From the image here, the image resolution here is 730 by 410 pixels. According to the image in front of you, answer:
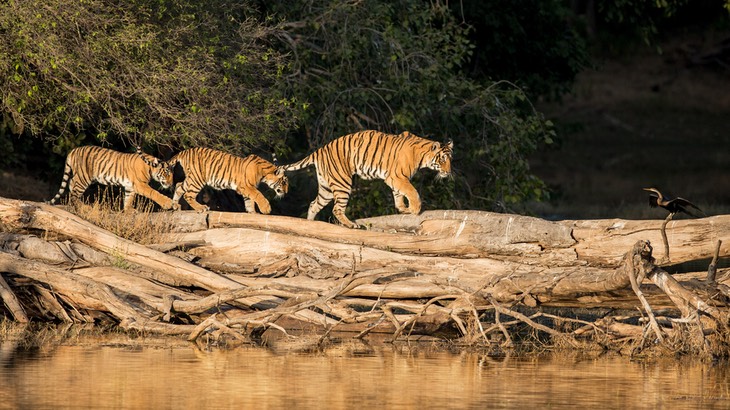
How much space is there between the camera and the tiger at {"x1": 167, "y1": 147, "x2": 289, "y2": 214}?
1778cm

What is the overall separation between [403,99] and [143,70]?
4.14m

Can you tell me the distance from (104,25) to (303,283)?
4.22m

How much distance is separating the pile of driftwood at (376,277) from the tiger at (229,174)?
3.07 feet

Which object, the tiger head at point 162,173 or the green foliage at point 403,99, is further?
the green foliage at point 403,99

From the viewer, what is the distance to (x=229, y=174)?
17.8 meters

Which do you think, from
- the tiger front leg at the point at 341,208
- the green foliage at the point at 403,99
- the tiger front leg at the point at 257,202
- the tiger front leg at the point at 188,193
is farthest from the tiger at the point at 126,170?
the tiger front leg at the point at 341,208

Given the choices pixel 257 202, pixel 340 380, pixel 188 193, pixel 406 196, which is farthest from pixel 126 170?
pixel 340 380

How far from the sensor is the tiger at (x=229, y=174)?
58.3 feet

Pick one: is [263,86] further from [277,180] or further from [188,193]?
[188,193]

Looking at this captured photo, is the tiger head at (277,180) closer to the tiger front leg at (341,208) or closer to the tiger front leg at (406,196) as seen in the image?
the tiger front leg at (341,208)

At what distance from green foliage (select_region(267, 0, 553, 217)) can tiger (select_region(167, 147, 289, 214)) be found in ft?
4.37

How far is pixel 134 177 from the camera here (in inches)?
714

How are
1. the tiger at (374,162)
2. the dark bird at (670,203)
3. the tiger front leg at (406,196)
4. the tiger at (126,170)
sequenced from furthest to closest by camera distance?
the tiger at (126,170) < the tiger at (374,162) < the tiger front leg at (406,196) < the dark bird at (670,203)

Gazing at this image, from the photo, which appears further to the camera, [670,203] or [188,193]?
[188,193]
